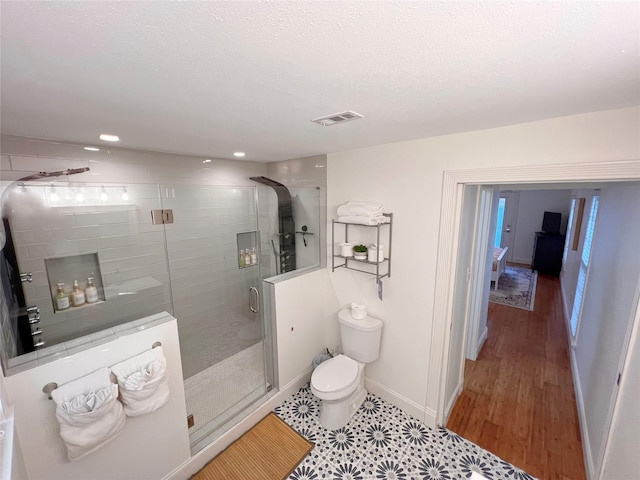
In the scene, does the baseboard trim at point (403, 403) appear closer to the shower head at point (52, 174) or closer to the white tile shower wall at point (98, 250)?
the white tile shower wall at point (98, 250)

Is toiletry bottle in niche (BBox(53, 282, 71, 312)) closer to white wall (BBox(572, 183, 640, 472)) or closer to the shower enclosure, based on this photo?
the shower enclosure

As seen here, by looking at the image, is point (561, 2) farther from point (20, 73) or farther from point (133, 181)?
point (133, 181)

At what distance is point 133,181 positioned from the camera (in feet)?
7.77

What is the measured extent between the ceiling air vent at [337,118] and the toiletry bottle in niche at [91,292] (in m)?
2.20

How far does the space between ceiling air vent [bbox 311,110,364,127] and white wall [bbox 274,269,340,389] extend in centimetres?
146

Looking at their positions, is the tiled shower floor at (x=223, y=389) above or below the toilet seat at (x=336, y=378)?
below

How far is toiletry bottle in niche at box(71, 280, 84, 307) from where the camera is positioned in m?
2.14

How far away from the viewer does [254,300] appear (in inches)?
109

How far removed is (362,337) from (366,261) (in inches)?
27.6

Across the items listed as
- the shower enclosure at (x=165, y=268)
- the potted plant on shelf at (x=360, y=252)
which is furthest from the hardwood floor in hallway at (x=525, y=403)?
the shower enclosure at (x=165, y=268)

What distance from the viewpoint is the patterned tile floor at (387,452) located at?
1952 mm

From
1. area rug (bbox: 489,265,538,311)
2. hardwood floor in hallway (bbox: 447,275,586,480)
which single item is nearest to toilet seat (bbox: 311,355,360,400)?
hardwood floor in hallway (bbox: 447,275,586,480)

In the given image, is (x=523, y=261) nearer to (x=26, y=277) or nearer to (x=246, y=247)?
(x=246, y=247)

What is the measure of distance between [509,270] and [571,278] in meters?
2.12
